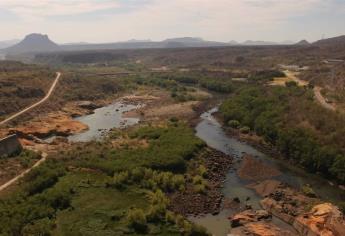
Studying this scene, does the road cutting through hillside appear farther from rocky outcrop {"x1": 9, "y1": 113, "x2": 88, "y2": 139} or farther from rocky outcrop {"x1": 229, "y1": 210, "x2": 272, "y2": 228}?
rocky outcrop {"x1": 9, "y1": 113, "x2": 88, "y2": 139}

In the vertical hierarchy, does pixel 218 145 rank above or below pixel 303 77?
below

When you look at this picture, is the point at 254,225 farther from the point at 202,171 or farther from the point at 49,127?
the point at 49,127

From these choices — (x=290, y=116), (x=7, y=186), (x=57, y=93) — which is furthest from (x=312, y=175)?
(x=57, y=93)

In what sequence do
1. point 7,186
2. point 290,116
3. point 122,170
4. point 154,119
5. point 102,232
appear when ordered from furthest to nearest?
point 154,119 → point 290,116 → point 122,170 → point 7,186 → point 102,232

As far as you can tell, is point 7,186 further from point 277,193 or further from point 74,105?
point 74,105

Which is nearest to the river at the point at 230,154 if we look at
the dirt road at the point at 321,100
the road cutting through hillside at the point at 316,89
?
the dirt road at the point at 321,100

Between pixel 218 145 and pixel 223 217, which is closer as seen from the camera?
pixel 223 217
